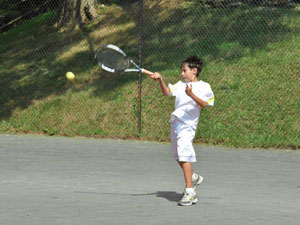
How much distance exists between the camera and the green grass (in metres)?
12.4

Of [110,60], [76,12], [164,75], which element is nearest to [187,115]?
[110,60]

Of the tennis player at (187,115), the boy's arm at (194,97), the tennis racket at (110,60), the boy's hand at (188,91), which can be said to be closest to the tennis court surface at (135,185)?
the tennis player at (187,115)

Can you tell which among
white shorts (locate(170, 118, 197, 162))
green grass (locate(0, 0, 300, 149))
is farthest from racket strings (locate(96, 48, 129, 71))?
green grass (locate(0, 0, 300, 149))

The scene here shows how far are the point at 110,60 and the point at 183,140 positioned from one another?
67.8 inches

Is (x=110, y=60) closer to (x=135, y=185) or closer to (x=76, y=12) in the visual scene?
(x=135, y=185)

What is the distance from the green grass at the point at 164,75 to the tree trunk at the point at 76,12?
1.18ft

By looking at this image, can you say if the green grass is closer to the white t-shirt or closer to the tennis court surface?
the tennis court surface

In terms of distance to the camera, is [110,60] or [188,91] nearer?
[188,91]

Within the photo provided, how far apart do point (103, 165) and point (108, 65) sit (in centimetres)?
199

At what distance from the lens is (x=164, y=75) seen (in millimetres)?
14461

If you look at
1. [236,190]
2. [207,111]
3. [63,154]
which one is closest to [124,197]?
[236,190]

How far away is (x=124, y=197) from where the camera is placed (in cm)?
695

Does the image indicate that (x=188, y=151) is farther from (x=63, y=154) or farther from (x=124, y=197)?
(x=63, y=154)

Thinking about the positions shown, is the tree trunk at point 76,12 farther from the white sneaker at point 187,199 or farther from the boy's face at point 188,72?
the white sneaker at point 187,199
